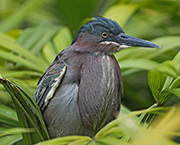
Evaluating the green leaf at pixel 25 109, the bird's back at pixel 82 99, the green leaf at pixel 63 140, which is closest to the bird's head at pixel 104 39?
the bird's back at pixel 82 99

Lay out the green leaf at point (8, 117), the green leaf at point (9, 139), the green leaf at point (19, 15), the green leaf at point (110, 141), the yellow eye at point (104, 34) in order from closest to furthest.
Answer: the green leaf at point (110, 141), the green leaf at point (9, 139), the green leaf at point (8, 117), the yellow eye at point (104, 34), the green leaf at point (19, 15)

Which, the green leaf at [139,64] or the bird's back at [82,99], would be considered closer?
the bird's back at [82,99]

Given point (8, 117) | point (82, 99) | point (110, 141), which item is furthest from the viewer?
point (8, 117)

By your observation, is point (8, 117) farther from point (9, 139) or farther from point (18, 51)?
point (18, 51)

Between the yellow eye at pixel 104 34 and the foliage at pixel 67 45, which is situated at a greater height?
the yellow eye at pixel 104 34

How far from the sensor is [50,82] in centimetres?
241

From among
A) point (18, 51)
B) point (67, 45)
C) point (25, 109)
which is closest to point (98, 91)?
point (25, 109)

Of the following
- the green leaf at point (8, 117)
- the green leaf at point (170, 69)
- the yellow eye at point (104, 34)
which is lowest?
the green leaf at point (8, 117)

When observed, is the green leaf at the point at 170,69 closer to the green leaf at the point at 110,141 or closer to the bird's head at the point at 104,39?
the green leaf at the point at 110,141

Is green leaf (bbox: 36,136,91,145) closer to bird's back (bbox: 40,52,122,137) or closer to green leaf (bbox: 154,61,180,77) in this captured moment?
green leaf (bbox: 154,61,180,77)

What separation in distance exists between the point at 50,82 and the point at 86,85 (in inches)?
10.2

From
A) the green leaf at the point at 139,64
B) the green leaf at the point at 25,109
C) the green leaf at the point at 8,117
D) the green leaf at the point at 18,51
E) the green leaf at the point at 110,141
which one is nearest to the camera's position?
the green leaf at the point at 110,141

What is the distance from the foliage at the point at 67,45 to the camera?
1.92m

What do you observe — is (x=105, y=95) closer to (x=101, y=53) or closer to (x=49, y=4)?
(x=101, y=53)
